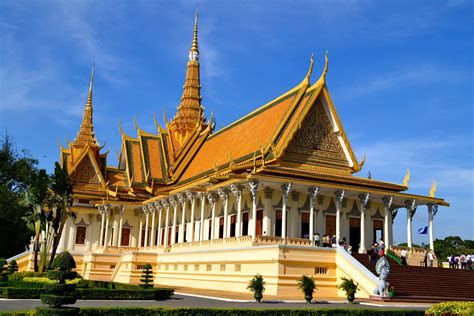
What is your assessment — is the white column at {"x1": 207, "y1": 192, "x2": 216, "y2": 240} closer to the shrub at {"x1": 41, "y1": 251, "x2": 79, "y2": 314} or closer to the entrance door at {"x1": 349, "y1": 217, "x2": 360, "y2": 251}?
the entrance door at {"x1": 349, "y1": 217, "x2": 360, "y2": 251}

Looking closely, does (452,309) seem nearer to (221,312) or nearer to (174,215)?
(221,312)

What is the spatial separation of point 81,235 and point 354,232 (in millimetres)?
23530

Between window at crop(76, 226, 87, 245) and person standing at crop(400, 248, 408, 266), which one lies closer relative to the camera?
person standing at crop(400, 248, 408, 266)

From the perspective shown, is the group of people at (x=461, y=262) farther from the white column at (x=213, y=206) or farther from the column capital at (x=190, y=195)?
the column capital at (x=190, y=195)

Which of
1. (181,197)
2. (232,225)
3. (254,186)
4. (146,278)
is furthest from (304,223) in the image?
(146,278)

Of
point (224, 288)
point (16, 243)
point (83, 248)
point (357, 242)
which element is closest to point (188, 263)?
point (224, 288)

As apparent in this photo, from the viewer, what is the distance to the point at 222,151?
116 feet

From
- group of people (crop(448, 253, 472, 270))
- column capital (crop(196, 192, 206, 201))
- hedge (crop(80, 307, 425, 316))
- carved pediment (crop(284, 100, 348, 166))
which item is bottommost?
hedge (crop(80, 307, 425, 316))

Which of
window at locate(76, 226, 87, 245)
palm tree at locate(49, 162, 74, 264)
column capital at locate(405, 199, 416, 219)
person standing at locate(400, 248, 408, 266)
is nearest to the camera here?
person standing at locate(400, 248, 408, 266)

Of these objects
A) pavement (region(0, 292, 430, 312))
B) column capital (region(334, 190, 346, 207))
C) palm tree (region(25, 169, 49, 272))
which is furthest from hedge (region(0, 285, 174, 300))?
palm tree (region(25, 169, 49, 272))

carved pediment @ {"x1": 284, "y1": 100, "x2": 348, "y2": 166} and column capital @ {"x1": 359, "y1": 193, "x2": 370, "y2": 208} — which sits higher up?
carved pediment @ {"x1": 284, "y1": 100, "x2": 348, "y2": 166}

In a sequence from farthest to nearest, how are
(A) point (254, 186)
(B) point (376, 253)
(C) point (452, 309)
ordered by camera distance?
(A) point (254, 186)
(B) point (376, 253)
(C) point (452, 309)

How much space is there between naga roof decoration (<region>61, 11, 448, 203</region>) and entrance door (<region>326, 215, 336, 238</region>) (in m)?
2.25

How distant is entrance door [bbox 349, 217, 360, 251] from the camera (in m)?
28.9
